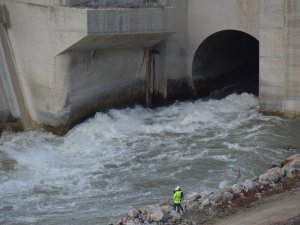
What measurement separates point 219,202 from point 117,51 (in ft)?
43.7

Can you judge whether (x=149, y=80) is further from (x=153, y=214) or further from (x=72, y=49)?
(x=153, y=214)

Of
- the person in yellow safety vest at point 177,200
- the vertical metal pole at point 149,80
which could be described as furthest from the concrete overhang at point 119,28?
the person in yellow safety vest at point 177,200

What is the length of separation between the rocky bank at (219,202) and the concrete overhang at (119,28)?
32.4ft

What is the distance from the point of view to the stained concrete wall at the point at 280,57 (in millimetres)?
28750

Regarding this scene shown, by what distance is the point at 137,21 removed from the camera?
94.0 feet

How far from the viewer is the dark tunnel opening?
33906mm

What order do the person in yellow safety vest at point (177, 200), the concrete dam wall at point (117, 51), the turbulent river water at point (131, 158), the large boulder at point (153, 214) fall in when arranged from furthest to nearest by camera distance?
the concrete dam wall at point (117, 51), the turbulent river water at point (131, 158), the person in yellow safety vest at point (177, 200), the large boulder at point (153, 214)

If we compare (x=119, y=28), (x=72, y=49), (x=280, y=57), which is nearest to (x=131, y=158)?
(x=72, y=49)

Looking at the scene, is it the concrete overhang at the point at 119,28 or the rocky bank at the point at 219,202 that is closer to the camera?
the rocky bank at the point at 219,202

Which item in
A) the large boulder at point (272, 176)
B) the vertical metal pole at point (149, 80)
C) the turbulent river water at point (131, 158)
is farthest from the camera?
the vertical metal pole at point (149, 80)

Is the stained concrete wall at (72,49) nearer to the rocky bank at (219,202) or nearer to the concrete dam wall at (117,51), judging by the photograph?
the concrete dam wall at (117,51)

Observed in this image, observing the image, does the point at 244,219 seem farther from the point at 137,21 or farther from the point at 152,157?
the point at 137,21

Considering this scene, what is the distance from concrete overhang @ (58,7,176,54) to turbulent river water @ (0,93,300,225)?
3258mm

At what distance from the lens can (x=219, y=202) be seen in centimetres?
1856
